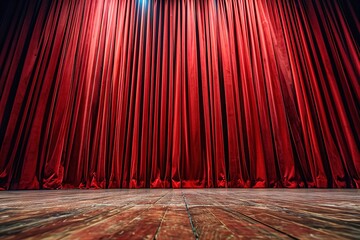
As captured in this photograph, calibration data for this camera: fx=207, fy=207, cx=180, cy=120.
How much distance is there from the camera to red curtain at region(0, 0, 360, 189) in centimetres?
226

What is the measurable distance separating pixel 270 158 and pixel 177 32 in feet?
6.90

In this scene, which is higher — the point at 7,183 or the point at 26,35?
the point at 26,35

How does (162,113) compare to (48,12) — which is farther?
(48,12)

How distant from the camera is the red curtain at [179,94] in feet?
7.43

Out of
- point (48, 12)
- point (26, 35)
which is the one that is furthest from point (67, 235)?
point (48, 12)

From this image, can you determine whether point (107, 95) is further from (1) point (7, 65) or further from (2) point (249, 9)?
(2) point (249, 9)

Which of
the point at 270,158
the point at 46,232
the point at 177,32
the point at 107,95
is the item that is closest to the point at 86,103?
the point at 107,95

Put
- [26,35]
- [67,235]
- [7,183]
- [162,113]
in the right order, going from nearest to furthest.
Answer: [67,235] → [7,183] → [162,113] → [26,35]

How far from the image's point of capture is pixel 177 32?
299 centimetres

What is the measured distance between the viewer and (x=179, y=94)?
2617 mm

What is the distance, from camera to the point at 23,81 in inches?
101

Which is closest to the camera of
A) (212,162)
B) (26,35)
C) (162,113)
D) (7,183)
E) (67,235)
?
(67,235)

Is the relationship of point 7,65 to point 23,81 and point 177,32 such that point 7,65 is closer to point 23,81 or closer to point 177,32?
point 23,81

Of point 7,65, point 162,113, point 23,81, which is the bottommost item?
point 162,113
